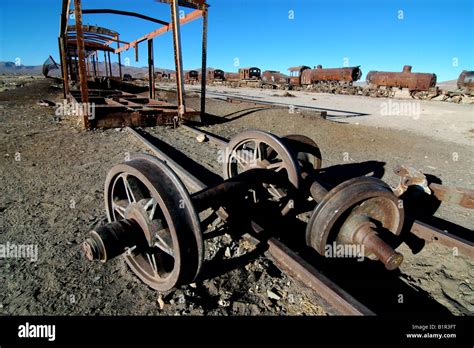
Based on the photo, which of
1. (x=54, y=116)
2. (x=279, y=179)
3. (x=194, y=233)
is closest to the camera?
(x=194, y=233)

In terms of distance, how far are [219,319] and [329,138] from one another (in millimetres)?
6149

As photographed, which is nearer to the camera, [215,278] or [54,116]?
[215,278]

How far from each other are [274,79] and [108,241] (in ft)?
143

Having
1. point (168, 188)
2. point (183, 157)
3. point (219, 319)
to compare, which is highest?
point (168, 188)

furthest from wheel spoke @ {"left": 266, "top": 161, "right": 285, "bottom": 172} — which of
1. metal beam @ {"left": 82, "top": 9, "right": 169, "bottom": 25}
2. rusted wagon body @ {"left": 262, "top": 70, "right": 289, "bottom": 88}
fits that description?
rusted wagon body @ {"left": 262, "top": 70, "right": 289, "bottom": 88}

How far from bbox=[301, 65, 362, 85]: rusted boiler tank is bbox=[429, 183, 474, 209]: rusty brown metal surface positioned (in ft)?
108

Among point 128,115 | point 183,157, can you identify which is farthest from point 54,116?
point 183,157

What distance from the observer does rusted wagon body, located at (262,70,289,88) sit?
41350 millimetres

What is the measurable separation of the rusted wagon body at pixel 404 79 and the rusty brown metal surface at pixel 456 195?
→ 2889 centimetres

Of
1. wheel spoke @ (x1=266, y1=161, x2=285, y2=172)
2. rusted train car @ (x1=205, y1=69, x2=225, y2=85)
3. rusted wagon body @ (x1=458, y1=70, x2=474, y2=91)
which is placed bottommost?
wheel spoke @ (x1=266, y1=161, x2=285, y2=172)

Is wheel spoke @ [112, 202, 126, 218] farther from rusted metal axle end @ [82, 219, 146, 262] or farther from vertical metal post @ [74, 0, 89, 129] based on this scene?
vertical metal post @ [74, 0, 89, 129]

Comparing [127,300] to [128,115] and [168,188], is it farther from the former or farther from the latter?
[128,115]

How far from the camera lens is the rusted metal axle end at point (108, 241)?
6.32 feet

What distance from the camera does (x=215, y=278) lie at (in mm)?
2260
